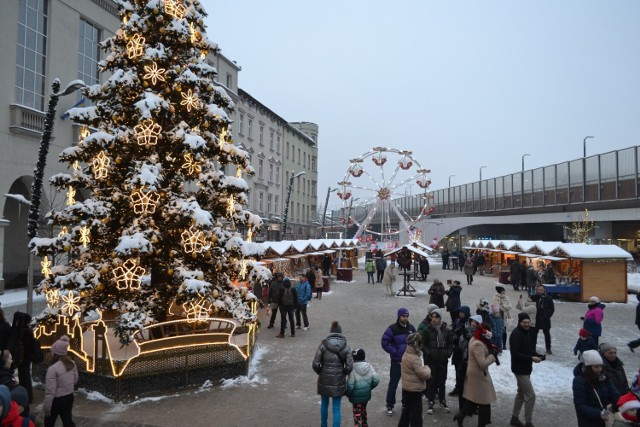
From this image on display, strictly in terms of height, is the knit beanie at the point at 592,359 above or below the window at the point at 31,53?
below

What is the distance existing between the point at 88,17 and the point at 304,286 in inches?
773

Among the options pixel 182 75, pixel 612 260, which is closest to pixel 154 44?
pixel 182 75

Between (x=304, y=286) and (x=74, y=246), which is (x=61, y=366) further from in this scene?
(x=304, y=286)

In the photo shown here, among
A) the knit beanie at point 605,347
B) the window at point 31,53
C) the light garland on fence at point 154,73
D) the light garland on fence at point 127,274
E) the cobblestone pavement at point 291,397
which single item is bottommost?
the cobblestone pavement at point 291,397

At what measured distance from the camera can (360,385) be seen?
264 inches

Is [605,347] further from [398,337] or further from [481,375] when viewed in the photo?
[398,337]

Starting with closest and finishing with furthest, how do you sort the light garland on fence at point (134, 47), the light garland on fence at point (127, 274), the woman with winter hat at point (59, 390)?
the woman with winter hat at point (59, 390) → the light garland on fence at point (127, 274) → the light garland on fence at point (134, 47)

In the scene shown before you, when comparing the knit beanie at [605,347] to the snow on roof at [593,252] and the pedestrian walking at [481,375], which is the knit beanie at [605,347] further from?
the snow on roof at [593,252]

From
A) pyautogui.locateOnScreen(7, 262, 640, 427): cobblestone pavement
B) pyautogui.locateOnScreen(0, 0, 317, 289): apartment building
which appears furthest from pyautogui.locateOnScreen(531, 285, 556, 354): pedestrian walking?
pyautogui.locateOnScreen(0, 0, 317, 289): apartment building

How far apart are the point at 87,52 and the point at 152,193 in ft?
65.5

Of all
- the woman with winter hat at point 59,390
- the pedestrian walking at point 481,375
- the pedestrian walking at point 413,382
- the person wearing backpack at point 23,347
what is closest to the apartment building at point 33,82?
the person wearing backpack at point 23,347

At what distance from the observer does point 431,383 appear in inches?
323

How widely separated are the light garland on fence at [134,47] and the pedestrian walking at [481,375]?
8605 millimetres

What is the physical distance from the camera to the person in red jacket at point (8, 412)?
404 cm
